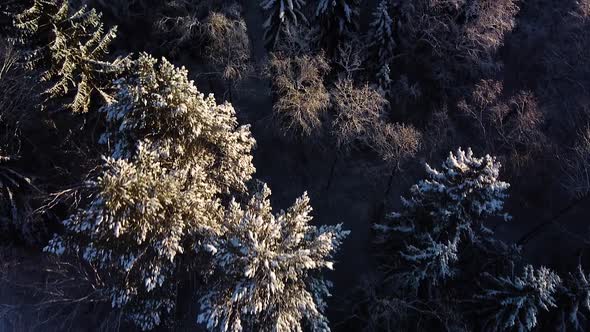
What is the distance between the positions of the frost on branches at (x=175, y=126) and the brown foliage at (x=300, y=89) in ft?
22.7

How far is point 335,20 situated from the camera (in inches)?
1113

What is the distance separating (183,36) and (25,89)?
923 centimetres

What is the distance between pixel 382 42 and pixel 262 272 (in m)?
19.2

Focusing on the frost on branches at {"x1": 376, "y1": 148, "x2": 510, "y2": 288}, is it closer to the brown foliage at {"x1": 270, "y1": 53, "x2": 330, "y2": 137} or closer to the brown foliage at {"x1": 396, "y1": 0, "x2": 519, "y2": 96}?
the brown foliage at {"x1": 270, "y1": 53, "x2": 330, "y2": 137}

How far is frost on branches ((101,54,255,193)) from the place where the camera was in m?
16.0

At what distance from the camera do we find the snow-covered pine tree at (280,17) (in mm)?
27562

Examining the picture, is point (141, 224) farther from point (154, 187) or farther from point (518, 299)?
point (518, 299)

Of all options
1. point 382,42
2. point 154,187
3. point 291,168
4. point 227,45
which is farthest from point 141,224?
point 382,42

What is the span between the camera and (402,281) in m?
21.0

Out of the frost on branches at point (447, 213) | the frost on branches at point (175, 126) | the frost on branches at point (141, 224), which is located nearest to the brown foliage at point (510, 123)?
the frost on branches at point (447, 213)

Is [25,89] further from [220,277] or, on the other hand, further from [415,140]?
[415,140]

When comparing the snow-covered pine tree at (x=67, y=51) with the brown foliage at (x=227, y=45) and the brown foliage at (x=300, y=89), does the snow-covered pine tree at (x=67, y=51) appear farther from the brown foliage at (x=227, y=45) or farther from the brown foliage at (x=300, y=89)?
the brown foliage at (x=300, y=89)

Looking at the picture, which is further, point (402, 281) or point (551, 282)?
point (402, 281)

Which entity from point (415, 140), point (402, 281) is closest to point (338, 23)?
point (415, 140)
